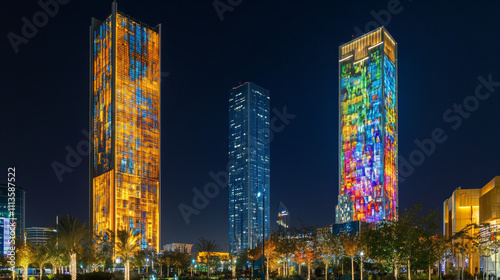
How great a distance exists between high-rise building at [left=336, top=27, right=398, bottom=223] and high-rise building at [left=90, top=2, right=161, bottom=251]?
2894 inches

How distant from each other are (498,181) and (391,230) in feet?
68.2

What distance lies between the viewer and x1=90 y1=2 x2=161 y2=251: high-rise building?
114812 mm

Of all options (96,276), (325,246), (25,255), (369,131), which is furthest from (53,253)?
(369,131)

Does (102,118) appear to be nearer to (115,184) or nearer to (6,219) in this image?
(115,184)

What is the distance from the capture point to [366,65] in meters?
170

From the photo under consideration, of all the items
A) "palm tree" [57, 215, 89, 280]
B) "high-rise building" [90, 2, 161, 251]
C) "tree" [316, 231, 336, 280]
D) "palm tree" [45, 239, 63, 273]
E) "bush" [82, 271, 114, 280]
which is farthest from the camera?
"high-rise building" [90, 2, 161, 251]

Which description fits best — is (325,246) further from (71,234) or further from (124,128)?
(124,128)

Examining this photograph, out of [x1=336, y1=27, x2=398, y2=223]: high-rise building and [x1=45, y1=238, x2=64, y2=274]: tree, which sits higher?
[x1=336, y1=27, x2=398, y2=223]: high-rise building

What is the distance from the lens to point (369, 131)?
163 m

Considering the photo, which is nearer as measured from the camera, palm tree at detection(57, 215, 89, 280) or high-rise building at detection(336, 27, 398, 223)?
palm tree at detection(57, 215, 89, 280)

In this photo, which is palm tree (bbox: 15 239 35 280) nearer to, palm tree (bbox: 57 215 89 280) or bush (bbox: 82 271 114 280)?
palm tree (bbox: 57 215 89 280)

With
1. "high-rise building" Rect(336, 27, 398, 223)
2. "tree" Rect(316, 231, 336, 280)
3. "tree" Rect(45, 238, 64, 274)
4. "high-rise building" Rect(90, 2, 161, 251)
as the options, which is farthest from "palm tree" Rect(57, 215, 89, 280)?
"high-rise building" Rect(336, 27, 398, 223)

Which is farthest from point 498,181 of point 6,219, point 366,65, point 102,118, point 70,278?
point 366,65

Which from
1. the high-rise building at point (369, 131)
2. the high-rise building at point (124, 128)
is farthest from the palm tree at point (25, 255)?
the high-rise building at point (369, 131)
